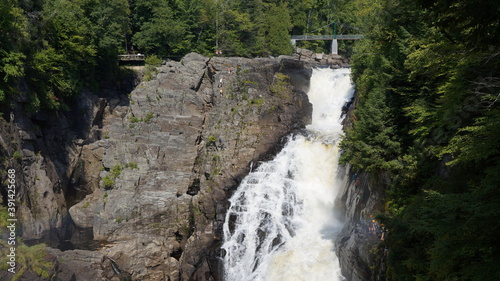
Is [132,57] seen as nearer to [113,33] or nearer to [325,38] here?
[113,33]

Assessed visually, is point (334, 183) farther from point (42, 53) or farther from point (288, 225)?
point (42, 53)

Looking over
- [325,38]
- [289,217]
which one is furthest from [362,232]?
[325,38]

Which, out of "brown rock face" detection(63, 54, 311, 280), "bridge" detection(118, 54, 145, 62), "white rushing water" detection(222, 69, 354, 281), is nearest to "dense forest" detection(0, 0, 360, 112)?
"bridge" detection(118, 54, 145, 62)

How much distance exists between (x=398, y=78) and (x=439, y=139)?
190 inches

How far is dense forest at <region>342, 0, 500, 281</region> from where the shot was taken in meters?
7.54

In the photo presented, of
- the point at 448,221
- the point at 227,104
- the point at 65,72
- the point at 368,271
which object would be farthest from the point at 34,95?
the point at 448,221

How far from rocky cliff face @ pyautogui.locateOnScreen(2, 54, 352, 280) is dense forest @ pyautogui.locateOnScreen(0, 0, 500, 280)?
4.14 meters

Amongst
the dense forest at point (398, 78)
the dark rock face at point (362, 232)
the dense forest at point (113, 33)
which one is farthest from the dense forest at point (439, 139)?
the dense forest at point (113, 33)

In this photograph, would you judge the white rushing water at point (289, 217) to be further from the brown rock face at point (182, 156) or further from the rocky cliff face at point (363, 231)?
the rocky cliff face at point (363, 231)

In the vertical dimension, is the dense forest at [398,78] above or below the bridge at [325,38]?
below

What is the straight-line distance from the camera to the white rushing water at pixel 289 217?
20.6m

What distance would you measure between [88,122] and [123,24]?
41.3ft

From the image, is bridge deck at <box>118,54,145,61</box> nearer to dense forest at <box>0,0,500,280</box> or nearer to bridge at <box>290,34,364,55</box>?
dense forest at <box>0,0,500,280</box>

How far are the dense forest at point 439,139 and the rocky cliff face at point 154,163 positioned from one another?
32.6 ft
